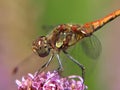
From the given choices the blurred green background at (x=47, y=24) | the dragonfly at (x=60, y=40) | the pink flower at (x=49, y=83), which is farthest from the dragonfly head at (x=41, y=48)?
the blurred green background at (x=47, y=24)

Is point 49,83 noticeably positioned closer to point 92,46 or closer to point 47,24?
point 92,46

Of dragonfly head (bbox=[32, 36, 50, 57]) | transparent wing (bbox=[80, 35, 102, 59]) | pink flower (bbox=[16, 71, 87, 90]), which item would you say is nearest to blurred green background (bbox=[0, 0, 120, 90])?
transparent wing (bbox=[80, 35, 102, 59])

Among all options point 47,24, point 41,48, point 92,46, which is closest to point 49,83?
point 41,48

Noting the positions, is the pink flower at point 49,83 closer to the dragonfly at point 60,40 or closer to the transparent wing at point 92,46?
the dragonfly at point 60,40

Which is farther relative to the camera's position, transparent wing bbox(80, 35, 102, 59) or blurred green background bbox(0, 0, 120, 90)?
blurred green background bbox(0, 0, 120, 90)

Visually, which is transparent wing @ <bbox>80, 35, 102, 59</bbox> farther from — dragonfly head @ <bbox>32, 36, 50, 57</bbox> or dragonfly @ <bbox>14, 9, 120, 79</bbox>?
dragonfly head @ <bbox>32, 36, 50, 57</bbox>

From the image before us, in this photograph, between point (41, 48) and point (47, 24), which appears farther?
point (47, 24)
